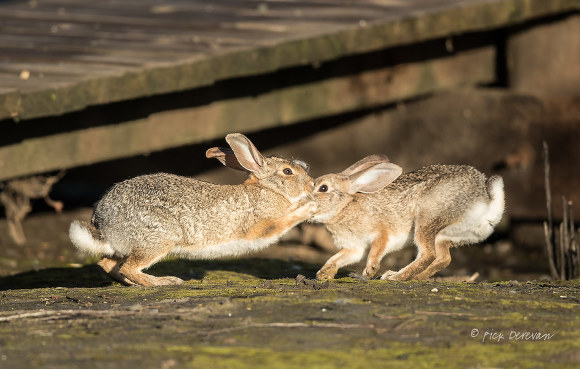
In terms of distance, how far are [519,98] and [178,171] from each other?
4022mm

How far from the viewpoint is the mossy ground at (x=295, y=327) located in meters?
4.10

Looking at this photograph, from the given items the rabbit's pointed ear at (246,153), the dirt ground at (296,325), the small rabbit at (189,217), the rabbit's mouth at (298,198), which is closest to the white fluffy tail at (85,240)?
the small rabbit at (189,217)

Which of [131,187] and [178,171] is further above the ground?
[131,187]

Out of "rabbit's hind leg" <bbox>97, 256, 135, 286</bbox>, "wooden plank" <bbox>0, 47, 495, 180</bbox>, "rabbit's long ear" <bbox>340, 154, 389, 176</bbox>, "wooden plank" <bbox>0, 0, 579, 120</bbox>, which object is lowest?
"rabbit's hind leg" <bbox>97, 256, 135, 286</bbox>

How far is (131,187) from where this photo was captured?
704 cm

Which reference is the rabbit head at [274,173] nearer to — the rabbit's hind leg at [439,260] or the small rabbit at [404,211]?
the small rabbit at [404,211]

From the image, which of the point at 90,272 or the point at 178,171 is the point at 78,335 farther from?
the point at 178,171

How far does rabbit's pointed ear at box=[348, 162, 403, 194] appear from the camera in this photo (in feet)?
25.8

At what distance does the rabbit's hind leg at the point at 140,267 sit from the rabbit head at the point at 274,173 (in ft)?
3.71

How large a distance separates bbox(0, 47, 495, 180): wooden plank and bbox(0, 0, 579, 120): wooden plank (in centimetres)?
69

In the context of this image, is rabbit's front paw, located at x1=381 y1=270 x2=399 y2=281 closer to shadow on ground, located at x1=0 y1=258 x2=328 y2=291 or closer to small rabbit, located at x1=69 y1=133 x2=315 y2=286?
shadow on ground, located at x1=0 y1=258 x2=328 y2=291

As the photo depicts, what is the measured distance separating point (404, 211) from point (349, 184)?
58 cm

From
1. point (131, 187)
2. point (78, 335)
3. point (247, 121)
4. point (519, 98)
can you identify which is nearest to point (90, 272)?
point (131, 187)

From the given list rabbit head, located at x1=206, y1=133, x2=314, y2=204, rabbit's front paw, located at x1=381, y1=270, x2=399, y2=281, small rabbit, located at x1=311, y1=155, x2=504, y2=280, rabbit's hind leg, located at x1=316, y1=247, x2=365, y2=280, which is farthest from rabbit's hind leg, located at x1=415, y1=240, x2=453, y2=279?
rabbit head, located at x1=206, y1=133, x2=314, y2=204
